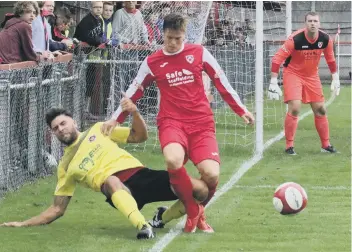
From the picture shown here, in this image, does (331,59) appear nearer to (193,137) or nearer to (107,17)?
(107,17)

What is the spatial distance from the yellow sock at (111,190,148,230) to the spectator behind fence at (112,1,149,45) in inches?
299

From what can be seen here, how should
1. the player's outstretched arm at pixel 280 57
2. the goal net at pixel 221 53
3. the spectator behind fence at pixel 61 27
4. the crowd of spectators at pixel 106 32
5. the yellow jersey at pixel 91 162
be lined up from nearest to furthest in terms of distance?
the yellow jersey at pixel 91 162, the crowd of spectators at pixel 106 32, the player's outstretched arm at pixel 280 57, the spectator behind fence at pixel 61 27, the goal net at pixel 221 53

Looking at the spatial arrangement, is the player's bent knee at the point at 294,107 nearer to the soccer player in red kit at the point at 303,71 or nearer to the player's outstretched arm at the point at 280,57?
the soccer player in red kit at the point at 303,71

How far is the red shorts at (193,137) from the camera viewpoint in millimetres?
8727

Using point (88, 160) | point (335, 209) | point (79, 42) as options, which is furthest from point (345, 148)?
point (88, 160)

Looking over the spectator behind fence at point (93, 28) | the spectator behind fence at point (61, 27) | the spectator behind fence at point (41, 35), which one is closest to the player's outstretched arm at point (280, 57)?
the spectator behind fence at point (93, 28)

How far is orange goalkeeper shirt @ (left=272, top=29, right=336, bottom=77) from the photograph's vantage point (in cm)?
1429

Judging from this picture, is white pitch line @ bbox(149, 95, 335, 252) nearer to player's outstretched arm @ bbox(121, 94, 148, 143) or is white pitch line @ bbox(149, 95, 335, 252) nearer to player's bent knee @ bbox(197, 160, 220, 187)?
player's bent knee @ bbox(197, 160, 220, 187)

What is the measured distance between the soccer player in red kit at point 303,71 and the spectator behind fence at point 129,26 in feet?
8.23

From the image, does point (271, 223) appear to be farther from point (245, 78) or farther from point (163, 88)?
point (245, 78)

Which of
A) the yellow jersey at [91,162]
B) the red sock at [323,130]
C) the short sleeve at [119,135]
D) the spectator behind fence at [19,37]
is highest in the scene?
the spectator behind fence at [19,37]

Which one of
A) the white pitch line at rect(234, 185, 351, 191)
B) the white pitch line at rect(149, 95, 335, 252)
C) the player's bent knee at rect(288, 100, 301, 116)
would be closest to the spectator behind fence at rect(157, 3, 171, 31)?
the white pitch line at rect(149, 95, 335, 252)

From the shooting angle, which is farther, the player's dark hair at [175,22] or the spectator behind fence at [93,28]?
the spectator behind fence at [93,28]

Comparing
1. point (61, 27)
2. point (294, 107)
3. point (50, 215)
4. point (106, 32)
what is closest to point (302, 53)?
point (294, 107)
